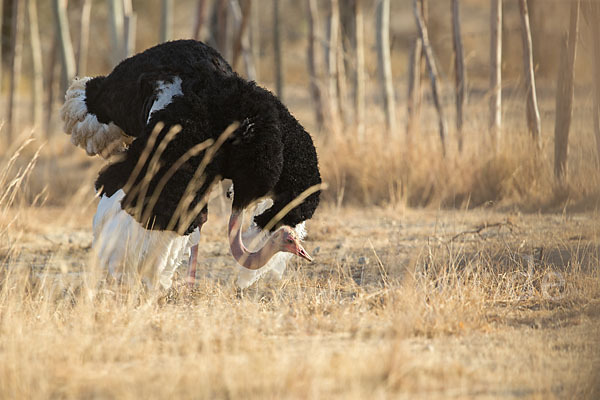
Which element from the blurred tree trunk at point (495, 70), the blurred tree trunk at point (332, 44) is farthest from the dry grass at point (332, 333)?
the blurred tree trunk at point (332, 44)

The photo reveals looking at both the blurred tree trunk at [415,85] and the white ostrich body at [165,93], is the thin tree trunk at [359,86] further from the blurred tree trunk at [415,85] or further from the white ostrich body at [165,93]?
the white ostrich body at [165,93]

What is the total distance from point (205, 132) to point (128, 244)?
767 mm

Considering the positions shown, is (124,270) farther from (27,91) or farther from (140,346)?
(27,91)

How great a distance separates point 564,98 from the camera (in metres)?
7.51

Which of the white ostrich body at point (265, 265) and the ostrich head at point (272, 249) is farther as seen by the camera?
the white ostrich body at point (265, 265)

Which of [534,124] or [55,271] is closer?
[55,271]

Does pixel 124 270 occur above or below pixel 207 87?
below

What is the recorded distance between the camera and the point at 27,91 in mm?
21250

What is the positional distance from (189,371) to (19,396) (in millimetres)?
654

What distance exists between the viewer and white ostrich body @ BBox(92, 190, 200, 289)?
4594mm

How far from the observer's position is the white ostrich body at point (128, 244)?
4.59 m

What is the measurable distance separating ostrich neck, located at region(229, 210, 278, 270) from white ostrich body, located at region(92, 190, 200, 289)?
0.43 meters

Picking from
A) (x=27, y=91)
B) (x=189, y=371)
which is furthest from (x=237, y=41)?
(x=27, y=91)

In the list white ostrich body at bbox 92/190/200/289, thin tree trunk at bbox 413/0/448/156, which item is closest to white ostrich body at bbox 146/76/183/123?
white ostrich body at bbox 92/190/200/289
